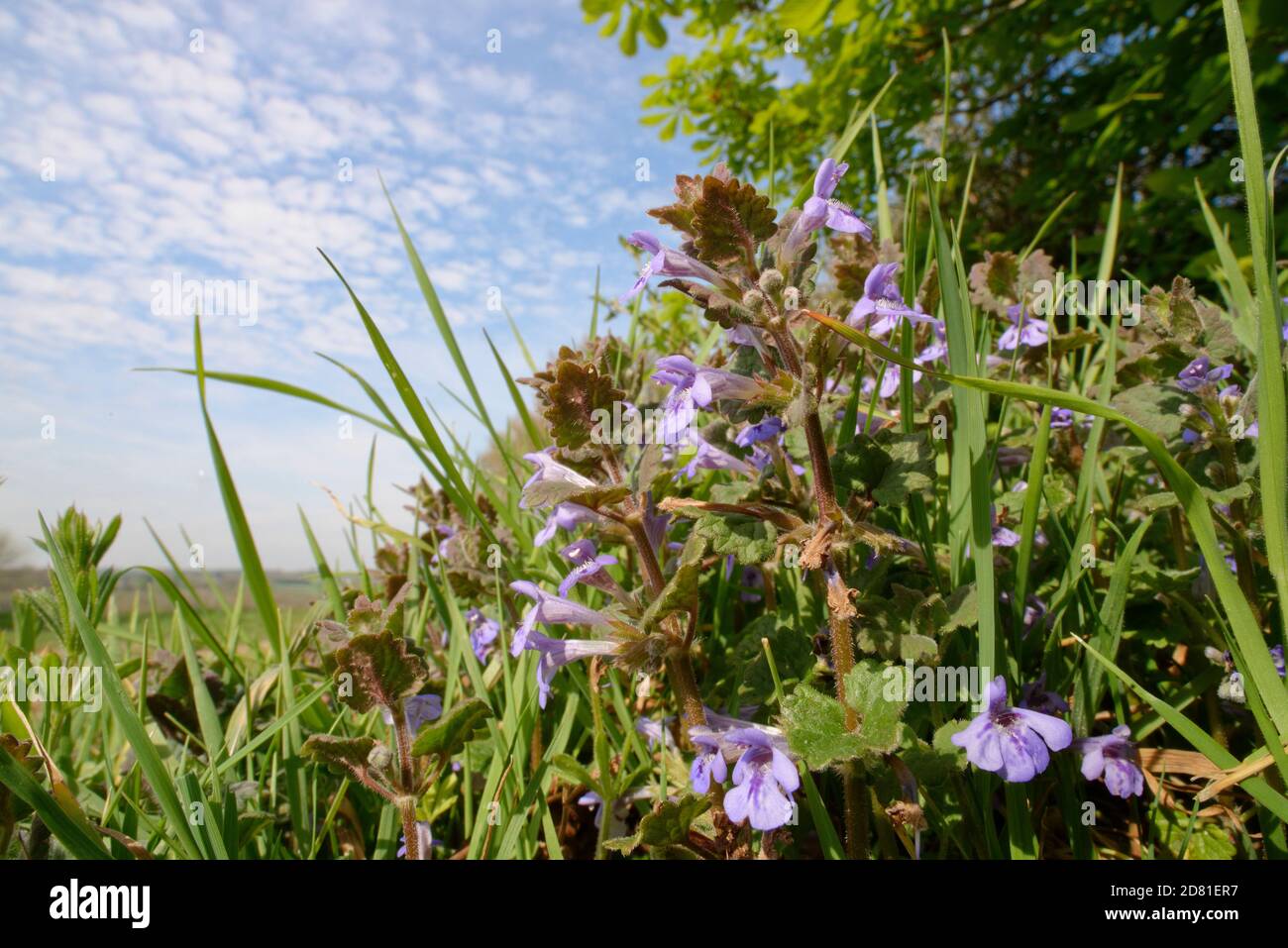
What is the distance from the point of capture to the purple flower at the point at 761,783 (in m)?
0.89

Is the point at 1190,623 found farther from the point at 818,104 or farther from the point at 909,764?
the point at 818,104

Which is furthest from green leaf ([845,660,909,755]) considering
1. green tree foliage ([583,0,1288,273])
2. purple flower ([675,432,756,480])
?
green tree foliage ([583,0,1288,273])

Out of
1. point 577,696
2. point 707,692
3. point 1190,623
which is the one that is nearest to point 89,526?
point 577,696

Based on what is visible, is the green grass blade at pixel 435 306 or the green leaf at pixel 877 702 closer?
the green leaf at pixel 877 702

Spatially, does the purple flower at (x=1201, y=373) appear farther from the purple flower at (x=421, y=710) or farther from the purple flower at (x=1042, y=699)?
the purple flower at (x=421, y=710)

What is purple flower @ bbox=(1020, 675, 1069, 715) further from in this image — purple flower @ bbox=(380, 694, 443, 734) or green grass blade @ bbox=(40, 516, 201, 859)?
green grass blade @ bbox=(40, 516, 201, 859)

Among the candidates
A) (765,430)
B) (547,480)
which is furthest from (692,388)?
(547,480)

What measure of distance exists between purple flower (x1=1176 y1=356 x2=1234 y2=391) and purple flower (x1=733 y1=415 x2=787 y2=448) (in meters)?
0.77

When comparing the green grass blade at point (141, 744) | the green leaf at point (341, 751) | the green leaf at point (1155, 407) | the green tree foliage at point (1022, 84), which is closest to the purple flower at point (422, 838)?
the green leaf at point (341, 751)

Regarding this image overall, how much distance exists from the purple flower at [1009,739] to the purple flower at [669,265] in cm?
67

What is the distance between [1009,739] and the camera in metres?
0.94

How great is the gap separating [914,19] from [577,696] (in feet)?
16.7
